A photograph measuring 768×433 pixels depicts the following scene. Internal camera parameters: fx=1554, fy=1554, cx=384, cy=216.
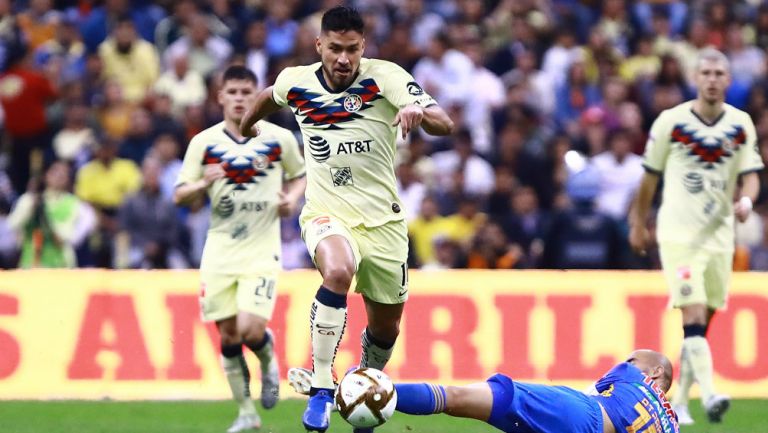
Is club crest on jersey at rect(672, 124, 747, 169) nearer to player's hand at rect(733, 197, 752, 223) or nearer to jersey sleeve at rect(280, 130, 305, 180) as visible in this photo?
player's hand at rect(733, 197, 752, 223)

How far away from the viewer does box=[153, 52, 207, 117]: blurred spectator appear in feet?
61.1

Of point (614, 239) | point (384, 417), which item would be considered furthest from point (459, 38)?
point (384, 417)

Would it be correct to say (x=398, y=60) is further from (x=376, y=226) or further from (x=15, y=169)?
(x=376, y=226)

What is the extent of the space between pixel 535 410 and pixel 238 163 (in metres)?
4.37

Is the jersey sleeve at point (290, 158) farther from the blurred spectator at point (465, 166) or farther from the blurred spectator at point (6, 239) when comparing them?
the blurred spectator at point (6, 239)

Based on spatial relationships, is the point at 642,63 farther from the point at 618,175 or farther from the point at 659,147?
the point at 659,147

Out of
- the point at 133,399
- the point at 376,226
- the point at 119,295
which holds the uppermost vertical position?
the point at 376,226

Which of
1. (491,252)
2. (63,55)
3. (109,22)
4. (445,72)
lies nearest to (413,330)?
(491,252)

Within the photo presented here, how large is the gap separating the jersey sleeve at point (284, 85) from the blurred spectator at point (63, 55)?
9.61 m

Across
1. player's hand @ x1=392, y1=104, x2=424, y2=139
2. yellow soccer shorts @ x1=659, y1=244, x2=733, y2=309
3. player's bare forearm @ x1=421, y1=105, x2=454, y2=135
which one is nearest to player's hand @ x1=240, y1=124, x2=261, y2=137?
player's bare forearm @ x1=421, y1=105, x2=454, y2=135

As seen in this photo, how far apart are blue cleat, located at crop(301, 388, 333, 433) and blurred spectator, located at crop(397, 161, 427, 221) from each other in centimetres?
808

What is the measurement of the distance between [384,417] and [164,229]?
8.84 metres

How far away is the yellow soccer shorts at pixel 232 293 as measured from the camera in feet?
39.6

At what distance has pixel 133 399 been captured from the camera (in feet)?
46.5
